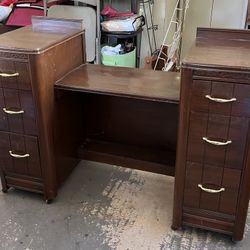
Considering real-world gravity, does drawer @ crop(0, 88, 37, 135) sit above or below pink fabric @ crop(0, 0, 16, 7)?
below

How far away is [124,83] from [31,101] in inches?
19.0

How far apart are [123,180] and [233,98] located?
1.02m

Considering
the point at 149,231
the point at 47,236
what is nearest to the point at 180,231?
the point at 149,231

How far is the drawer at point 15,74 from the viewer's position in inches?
64.7

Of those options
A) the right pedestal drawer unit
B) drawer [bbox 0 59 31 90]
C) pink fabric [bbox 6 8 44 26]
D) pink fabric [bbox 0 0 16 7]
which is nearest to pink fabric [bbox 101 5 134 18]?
pink fabric [bbox 6 8 44 26]

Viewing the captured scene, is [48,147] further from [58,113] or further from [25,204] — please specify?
[25,204]

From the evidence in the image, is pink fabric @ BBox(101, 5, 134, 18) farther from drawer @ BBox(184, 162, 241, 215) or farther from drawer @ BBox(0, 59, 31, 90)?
drawer @ BBox(184, 162, 241, 215)

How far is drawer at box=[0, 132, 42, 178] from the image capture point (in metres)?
1.84

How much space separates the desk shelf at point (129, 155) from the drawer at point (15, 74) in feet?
2.21

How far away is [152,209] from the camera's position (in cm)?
193

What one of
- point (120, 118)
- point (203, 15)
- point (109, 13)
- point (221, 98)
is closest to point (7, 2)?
point (109, 13)

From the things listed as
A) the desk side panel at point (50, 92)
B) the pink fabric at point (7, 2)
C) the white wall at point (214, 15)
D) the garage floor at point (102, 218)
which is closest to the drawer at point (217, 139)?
the garage floor at point (102, 218)

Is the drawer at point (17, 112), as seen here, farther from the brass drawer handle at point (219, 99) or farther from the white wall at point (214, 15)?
the white wall at point (214, 15)

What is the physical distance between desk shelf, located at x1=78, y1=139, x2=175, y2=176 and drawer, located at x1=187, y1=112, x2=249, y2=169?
19.6 inches
